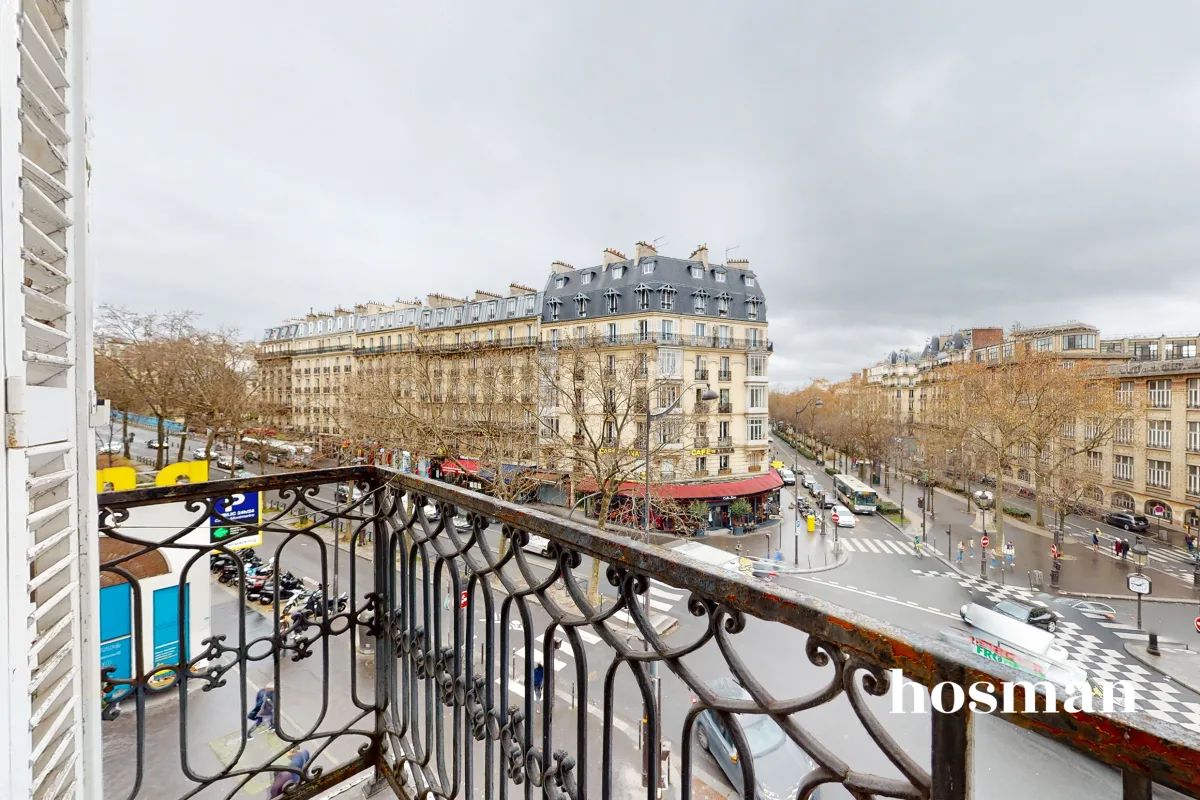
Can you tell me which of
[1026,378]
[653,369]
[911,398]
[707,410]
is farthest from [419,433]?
[911,398]

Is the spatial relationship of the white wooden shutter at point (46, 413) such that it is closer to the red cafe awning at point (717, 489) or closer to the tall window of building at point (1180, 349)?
the red cafe awning at point (717, 489)

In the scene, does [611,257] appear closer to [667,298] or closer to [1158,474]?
[667,298]

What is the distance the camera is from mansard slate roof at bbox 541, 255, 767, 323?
2334 cm

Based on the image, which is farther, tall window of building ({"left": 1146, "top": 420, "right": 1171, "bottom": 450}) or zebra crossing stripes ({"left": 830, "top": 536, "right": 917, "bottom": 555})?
tall window of building ({"left": 1146, "top": 420, "right": 1171, "bottom": 450})

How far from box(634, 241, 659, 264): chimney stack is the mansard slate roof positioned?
11 centimetres

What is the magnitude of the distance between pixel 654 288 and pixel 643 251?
6.84 feet

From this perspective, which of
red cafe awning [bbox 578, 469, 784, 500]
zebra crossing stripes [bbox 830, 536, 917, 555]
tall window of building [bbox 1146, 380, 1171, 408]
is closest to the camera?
zebra crossing stripes [bbox 830, 536, 917, 555]

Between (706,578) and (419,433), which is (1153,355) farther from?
(706,578)

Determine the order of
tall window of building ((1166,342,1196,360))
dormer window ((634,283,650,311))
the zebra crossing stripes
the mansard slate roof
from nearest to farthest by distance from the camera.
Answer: the zebra crossing stripes → dormer window ((634,283,650,311)) → the mansard slate roof → tall window of building ((1166,342,1196,360))

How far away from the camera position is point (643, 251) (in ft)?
77.9

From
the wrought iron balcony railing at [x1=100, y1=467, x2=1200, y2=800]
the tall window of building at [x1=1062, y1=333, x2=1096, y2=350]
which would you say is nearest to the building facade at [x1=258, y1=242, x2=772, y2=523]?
the wrought iron balcony railing at [x1=100, y1=467, x2=1200, y2=800]

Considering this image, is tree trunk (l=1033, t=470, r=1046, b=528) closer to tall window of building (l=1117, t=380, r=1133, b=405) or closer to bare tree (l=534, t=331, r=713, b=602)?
tall window of building (l=1117, t=380, r=1133, b=405)

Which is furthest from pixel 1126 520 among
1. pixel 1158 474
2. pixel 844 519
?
pixel 844 519

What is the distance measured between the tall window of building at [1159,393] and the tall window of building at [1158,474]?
8.68ft
